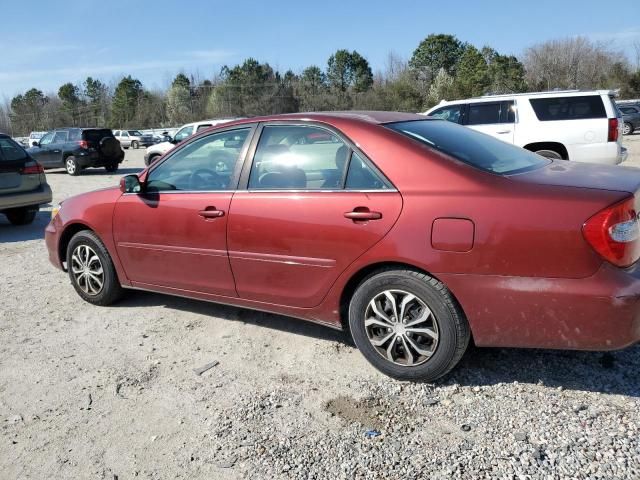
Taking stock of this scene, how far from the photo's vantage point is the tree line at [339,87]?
4912 cm

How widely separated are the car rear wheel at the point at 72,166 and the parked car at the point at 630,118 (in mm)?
23997

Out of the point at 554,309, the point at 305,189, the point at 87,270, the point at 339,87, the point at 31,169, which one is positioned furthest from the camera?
the point at 339,87

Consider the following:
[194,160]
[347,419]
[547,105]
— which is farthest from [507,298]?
[547,105]

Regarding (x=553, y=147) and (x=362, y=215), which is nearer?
(x=362, y=215)

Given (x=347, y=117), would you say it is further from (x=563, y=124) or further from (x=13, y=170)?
(x=563, y=124)

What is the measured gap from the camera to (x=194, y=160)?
4234mm

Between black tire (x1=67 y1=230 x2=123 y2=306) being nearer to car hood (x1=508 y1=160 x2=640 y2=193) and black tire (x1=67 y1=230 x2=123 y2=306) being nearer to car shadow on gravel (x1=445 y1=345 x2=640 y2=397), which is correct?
car shadow on gravel (x1=445 y1=345 x2=640 y2=397)

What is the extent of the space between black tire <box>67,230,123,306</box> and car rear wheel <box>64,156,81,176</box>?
15.0 m

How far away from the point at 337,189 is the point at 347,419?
1361 mm

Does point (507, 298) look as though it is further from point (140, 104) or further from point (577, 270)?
point (140, 104)

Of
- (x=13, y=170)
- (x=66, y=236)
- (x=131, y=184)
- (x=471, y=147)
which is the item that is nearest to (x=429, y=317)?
(x=471, y=147)

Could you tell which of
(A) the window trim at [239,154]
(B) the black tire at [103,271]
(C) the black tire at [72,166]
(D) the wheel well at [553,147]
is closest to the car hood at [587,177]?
(A) the window trim at [239,154]

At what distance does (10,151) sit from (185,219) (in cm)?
628

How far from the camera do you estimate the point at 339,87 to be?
71.6m
